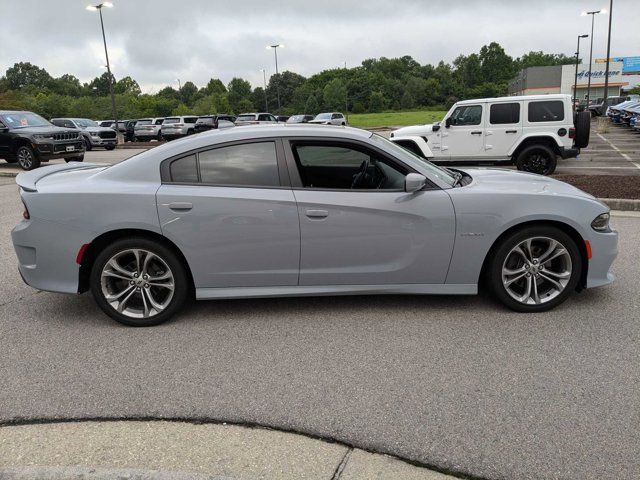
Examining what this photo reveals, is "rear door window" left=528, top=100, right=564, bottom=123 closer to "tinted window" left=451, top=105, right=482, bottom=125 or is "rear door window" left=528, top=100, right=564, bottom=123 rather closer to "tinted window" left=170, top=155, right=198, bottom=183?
"tinted window" left=451, top=105, right=482, bottom=125

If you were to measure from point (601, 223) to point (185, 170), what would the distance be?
3323 mm

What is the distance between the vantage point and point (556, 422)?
278 centimetres

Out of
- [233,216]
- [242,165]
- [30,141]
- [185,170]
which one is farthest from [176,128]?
[233,216]

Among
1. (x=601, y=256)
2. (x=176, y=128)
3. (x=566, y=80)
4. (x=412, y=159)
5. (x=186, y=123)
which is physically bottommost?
(x=601, y=256)

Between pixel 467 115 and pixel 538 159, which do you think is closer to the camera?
pixel 538 159

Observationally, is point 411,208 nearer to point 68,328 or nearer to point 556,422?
point 556,422

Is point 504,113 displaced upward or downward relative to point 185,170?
upward

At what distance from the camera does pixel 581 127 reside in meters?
12.5

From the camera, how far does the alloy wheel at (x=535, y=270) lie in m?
4.19

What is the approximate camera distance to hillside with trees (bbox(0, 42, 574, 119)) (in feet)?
347

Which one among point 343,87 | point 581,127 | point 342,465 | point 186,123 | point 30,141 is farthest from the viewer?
point 343,87

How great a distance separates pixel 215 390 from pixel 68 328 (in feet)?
5.63

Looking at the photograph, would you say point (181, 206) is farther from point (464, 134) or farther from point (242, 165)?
point (464, 134)

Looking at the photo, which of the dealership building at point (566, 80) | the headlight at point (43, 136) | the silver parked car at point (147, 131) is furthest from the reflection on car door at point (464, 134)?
the dealership building at point (566, 80)
